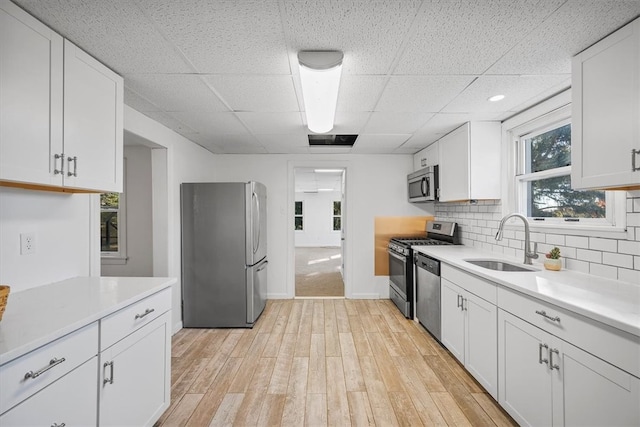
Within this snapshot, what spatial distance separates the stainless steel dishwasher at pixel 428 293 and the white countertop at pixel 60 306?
237 centimetres

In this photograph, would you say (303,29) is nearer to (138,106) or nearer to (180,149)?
(138,106)

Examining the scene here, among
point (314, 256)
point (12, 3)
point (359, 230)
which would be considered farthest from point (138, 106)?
point (314, 256)

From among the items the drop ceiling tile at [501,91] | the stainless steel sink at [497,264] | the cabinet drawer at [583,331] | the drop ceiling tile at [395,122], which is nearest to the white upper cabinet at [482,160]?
the drop ceiling tile at [501,91]

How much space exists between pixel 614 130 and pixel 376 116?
165 centimetres

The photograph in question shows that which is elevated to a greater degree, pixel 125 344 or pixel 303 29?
pixel 303 29

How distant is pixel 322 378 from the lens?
7.43 feet

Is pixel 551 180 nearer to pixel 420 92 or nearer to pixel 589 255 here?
pixel 589 255

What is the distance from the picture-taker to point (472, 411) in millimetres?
1874

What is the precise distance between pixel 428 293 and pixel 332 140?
2255mm

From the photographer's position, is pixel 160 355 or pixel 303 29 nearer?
pixel 303 29

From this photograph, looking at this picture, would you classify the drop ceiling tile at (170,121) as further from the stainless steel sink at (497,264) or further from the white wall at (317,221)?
the white wall at (317,221)

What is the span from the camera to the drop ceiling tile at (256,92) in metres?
1.93

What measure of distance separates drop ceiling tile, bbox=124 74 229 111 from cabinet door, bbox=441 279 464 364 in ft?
8.39

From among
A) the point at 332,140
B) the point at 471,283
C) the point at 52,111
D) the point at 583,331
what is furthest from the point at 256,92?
the point at 583,331
